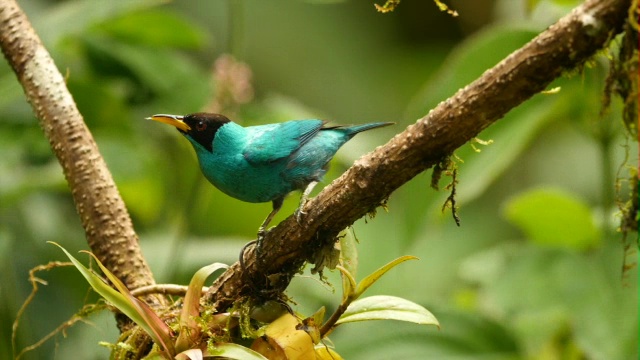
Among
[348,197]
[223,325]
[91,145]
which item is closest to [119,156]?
[91,145]

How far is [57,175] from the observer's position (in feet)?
10.4

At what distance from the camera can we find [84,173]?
1835 millimetres

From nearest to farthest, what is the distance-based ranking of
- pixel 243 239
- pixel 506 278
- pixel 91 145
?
pixel 91 145, pixel 506 278, pixel 243 239

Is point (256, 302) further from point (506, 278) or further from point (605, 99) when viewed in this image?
point (506, 278)

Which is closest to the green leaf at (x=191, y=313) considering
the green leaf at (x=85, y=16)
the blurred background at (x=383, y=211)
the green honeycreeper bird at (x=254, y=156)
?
the blurred background at (x=383, y=211)

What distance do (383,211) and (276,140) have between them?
159 centimetres

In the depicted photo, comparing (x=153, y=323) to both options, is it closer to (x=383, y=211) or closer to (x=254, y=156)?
(x=254, y=156)

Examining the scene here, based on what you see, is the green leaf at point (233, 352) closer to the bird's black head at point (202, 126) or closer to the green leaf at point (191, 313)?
the green leaf at point (191, 313)

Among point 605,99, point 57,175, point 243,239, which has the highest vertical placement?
point 605,99

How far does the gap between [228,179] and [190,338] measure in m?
0.51

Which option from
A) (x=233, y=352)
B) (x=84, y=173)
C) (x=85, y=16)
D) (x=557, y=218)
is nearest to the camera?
(x=233, y=352)

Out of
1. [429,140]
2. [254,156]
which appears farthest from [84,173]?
[429,140]

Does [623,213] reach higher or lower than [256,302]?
higher

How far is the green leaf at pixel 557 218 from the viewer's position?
9.66 ft
